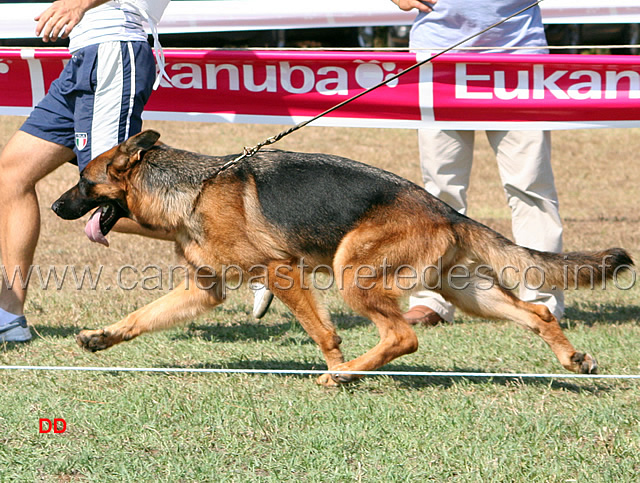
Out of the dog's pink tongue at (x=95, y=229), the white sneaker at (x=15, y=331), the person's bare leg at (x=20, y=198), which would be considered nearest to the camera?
the dog's pink tongue at (x=95, y=229)

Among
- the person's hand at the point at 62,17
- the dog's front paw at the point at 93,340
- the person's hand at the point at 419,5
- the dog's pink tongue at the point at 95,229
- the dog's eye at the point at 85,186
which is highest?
the person's hand at the point at 62,17

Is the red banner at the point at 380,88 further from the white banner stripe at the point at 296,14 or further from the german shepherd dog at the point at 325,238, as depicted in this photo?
the german shepherd dog at the point at 325,238

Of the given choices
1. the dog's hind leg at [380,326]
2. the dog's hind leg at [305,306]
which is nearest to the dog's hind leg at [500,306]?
the dog's hind leg at [380,326]

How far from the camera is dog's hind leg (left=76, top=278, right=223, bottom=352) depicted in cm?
423

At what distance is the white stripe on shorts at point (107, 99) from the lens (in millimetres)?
4473

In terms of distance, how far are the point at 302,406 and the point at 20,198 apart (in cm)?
219

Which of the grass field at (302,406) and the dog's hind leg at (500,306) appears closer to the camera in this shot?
the grass field at (302,406)

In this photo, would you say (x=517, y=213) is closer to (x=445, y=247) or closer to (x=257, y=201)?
(x=445, y=247)

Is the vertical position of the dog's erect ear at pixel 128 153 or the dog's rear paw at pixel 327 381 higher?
the dog's erect ear at pixel 128 153

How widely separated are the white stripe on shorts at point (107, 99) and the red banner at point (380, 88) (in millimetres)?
1631

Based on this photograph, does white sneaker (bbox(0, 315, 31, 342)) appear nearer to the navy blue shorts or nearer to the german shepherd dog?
the german shepherd dog

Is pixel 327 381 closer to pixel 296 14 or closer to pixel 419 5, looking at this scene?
pixel 419 5

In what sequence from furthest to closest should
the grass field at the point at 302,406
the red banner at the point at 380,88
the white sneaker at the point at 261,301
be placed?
the red banner at the point at 380,88
the white sneaker at the point at 261,301
the grass field at the point at 302,406

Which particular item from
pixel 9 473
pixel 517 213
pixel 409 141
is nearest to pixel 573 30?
pixel 409 141
